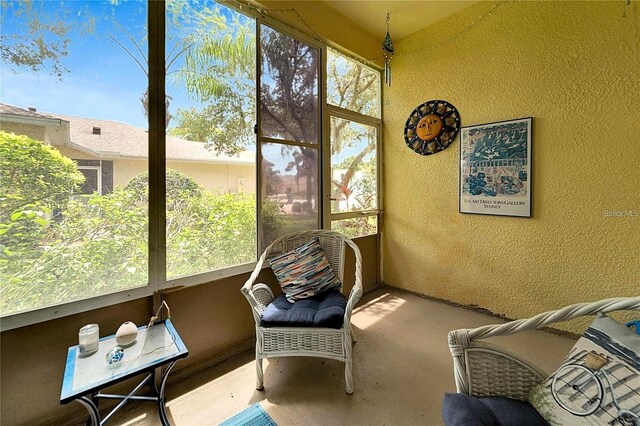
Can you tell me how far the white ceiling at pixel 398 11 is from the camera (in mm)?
2488

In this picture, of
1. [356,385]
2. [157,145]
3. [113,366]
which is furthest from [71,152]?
[356,385]

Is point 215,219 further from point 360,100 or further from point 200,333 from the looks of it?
point 360,100

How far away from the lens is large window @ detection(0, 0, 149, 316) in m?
1.24

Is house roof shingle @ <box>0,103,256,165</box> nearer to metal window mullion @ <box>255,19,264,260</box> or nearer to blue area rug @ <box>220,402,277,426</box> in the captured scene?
metal window mullion @ <box>255,19,264,260</box>

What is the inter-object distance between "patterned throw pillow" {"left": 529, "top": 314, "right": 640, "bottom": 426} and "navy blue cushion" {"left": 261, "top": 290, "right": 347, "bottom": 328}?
92 cm

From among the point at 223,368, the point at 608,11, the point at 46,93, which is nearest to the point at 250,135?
the point at 46,93

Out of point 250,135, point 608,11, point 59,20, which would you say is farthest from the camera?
point 250,135

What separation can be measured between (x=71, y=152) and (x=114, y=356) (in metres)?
1.05

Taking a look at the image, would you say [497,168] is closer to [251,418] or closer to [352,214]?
[352,214]

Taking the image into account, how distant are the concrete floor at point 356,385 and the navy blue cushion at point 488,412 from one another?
62 centimetres

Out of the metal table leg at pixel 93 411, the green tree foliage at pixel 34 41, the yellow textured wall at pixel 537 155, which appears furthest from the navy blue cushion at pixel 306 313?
the green tree foliage at pixel 34 41

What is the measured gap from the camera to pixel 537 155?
2.21 meters

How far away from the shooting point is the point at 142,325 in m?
1.56

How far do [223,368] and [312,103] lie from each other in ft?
7.47
